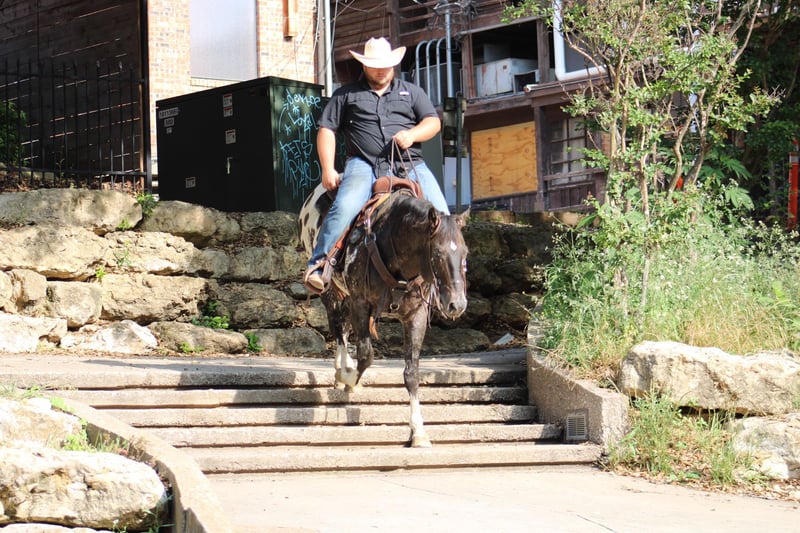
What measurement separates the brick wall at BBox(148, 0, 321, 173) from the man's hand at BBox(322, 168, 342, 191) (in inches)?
482

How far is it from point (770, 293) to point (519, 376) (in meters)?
2.36

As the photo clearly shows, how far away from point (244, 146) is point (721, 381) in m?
8.96

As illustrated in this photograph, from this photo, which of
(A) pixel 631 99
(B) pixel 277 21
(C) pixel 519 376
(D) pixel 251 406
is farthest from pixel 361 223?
(B) pixel 277 21

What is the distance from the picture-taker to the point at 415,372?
30.8 feet

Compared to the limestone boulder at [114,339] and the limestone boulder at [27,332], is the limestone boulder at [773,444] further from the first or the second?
the limestone boulder at [27,332]

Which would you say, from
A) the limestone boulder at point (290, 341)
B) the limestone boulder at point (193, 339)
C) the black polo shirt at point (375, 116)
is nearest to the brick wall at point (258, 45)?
the limestone boulder at point (290, 341)

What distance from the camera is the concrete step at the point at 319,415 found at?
9.29 metres

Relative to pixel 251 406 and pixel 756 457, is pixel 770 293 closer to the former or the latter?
pixel 756 457

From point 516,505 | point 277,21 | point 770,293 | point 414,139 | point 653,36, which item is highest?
point 277,21

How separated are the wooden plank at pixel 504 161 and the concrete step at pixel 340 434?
26.8m

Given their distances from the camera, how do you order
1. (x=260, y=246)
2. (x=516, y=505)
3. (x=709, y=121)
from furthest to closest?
(x=260, y=246), (x=709, y=121), (x=516, y=505)

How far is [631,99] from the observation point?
11477 mm

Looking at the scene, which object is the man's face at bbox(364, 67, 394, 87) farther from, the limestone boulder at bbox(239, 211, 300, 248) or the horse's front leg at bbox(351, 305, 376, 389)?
the limestone boulder at bbox(239, 211, 300, 248)

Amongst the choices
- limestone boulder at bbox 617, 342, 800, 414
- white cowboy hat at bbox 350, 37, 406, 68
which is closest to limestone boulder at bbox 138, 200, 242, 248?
white cowboy hat at bbox 350, 37, 406, 68
